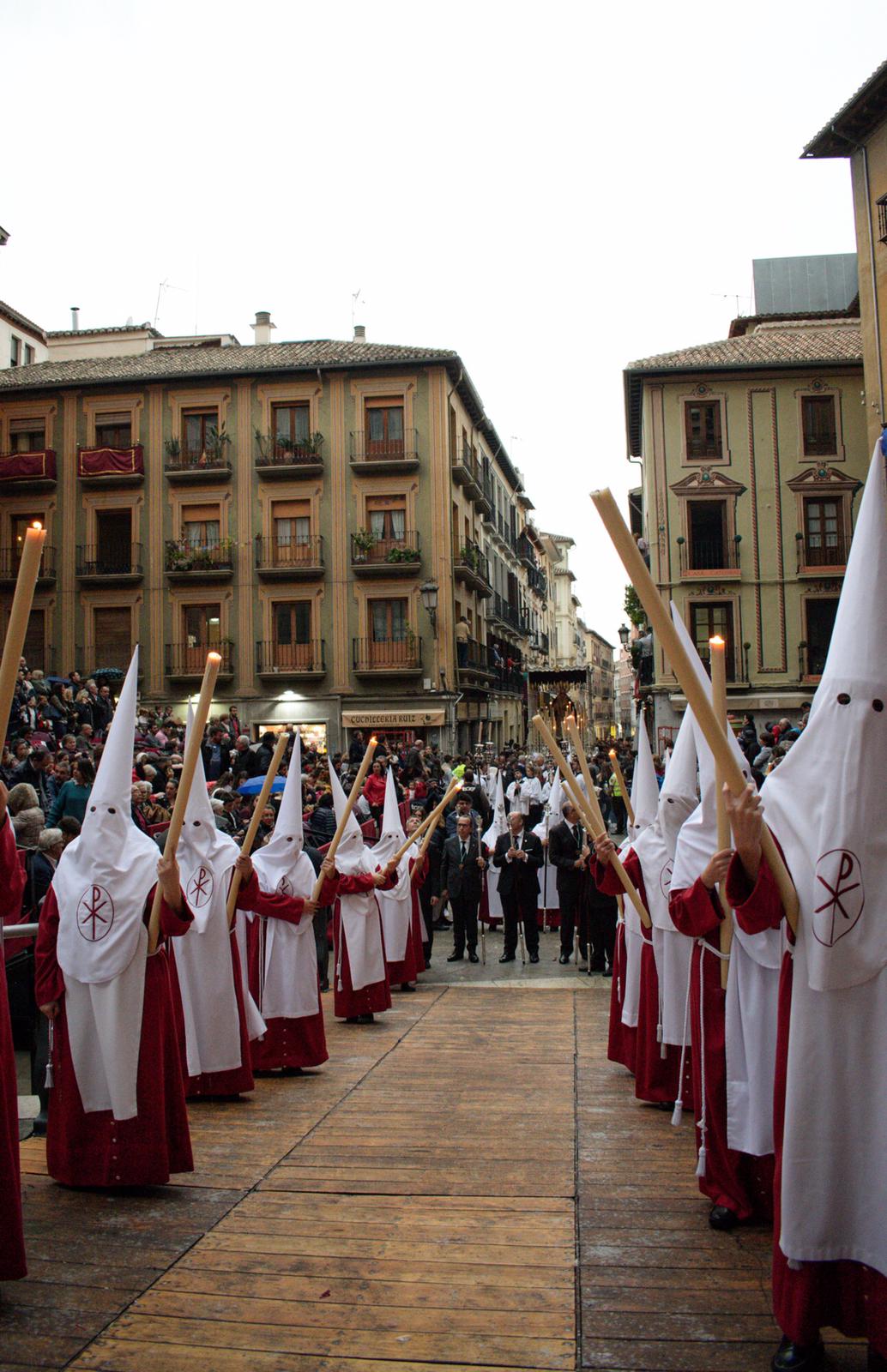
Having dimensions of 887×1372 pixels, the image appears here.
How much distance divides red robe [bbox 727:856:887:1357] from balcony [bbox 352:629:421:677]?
29384 millimetres

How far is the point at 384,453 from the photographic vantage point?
34.0 m

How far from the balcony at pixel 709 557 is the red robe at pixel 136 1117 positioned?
1172 inches

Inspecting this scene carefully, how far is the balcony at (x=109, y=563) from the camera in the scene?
3425 cm

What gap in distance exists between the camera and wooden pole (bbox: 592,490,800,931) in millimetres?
3355

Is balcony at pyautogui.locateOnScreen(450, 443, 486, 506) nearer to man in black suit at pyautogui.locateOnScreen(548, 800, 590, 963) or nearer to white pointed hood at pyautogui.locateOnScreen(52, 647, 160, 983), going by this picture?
man in black suit at pyautogui.locateOnScreen(548, 800, 590, 963)

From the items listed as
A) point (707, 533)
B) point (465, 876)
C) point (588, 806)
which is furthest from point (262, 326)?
point (588, 806)

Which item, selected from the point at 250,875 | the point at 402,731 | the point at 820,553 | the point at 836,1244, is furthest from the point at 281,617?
the point at 836,1244

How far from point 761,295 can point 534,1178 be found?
40625 mm

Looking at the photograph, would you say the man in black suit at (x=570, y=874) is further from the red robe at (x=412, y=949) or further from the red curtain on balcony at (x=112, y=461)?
the red curtain on balcony at (x=112, y=461)

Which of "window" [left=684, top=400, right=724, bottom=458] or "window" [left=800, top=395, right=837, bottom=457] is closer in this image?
"window" [left=800, top=395, right=837, bottom=457]

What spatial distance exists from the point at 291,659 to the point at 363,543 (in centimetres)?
405

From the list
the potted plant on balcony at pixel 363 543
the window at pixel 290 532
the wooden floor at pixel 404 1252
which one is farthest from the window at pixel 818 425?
the wooden floor at pixel 404 1252

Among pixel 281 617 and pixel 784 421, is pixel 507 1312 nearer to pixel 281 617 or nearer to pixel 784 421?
pixel 281 617

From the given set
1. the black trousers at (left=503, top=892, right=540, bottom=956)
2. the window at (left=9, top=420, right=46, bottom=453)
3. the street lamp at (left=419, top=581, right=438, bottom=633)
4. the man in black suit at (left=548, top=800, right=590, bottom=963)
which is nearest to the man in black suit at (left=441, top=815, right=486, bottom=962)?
the black trousers at (left=503, top=892, right=540, bottom=956)
